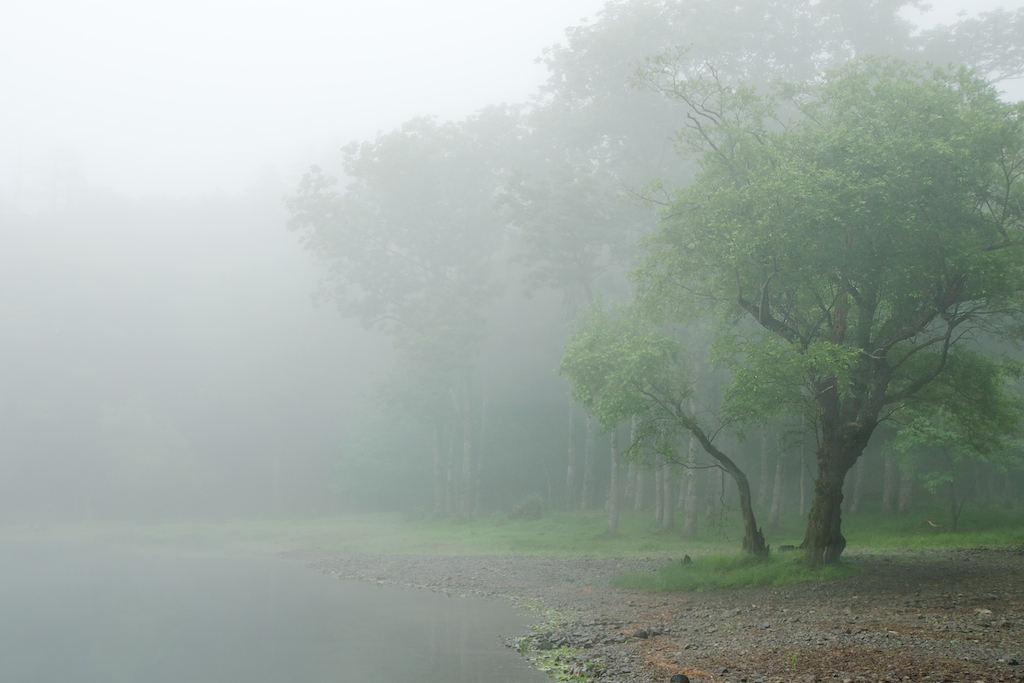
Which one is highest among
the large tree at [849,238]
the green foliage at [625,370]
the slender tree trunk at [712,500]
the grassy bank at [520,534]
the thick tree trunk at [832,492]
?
the large tree at [849,238]

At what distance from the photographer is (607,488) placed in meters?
40.4

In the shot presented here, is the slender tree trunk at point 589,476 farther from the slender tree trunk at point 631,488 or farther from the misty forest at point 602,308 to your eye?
the slender tree trunk at point 631,488

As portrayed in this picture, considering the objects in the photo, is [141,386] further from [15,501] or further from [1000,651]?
[1000,651]

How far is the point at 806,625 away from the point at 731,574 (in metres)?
5.03

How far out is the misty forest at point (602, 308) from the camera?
1448 cm

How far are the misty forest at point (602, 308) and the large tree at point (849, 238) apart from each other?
2.8 inches

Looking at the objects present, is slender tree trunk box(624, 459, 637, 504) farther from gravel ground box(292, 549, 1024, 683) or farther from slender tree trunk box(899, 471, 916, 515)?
gravel ground box(292, 549, 1024, 683)

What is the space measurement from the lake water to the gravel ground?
48.7 inches

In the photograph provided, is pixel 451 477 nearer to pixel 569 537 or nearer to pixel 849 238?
pixel 569 537

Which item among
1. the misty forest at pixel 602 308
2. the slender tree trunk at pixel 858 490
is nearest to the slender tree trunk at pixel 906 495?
the misty forest at pixel 602 308

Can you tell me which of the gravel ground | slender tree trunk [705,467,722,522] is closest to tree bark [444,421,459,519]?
slender tree trunk [705,467,722,522]

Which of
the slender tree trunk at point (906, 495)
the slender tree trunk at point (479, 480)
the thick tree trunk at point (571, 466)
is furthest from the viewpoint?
the slender tree trunk at point (479, 480)

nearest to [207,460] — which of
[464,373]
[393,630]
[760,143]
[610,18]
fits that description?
[464,373]

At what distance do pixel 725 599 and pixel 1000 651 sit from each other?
6463mm
